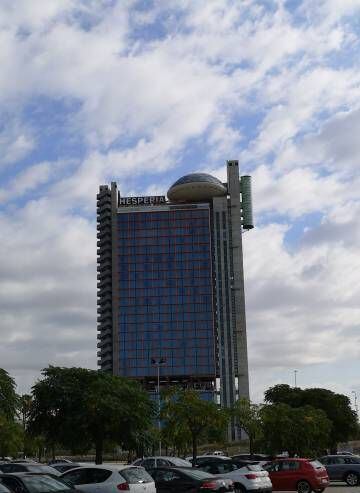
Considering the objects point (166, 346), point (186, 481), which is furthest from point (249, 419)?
point (166, 346)

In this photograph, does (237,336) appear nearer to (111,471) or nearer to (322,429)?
(322,429)

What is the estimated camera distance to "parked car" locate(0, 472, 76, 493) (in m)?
15.8

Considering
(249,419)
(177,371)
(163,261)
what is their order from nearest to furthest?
(249,419)
(177,371)
(163,261)

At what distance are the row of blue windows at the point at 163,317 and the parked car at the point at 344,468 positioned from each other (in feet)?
454

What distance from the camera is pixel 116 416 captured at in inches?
1688

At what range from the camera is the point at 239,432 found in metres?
172

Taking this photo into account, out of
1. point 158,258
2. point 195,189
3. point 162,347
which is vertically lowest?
point 162,347

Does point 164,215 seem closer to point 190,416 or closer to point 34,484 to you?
point 190,416

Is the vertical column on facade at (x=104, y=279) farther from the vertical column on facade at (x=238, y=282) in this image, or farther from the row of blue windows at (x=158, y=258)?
the vertical column on facade at (x=238, y=282)

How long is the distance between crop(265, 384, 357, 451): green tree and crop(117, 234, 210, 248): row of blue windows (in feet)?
281

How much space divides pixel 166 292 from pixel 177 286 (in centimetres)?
332

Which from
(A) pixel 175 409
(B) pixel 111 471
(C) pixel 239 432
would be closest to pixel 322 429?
(A) pixel 175 409

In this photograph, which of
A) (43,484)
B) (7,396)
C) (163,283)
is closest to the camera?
(43,484)

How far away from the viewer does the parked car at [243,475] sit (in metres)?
26.0
